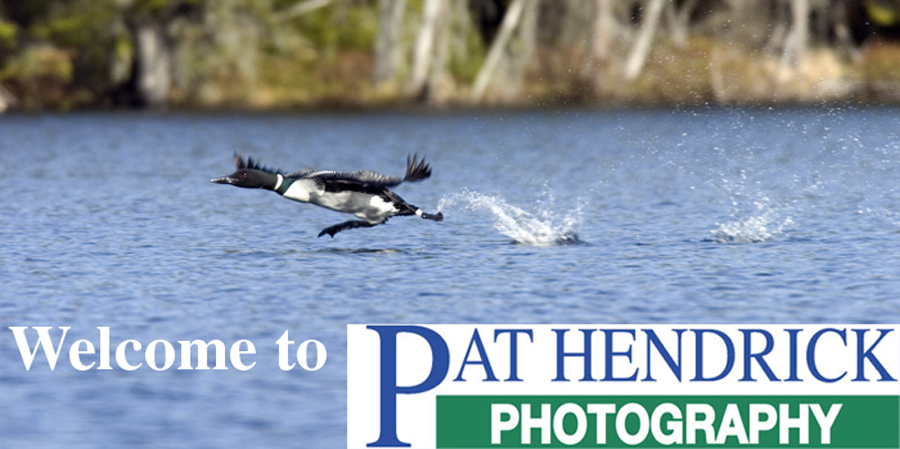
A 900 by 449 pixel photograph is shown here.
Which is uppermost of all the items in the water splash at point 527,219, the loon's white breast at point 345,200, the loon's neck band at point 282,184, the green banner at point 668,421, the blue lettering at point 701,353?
the loon's neck band at point 282,184

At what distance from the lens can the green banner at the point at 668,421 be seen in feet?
31.5

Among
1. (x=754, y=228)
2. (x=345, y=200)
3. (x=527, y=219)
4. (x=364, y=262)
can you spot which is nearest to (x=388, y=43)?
(x=527, y=219)

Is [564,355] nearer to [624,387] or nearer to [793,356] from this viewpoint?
[624,387]

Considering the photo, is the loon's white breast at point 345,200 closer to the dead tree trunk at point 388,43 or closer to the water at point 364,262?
the water at point 364,262

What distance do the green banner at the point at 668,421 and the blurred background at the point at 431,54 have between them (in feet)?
172

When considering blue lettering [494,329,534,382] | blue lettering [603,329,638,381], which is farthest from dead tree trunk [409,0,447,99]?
blue lettering [603,329,638,381]

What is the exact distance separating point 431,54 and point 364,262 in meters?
47.4

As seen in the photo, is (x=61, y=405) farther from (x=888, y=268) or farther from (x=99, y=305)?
(x=888, y=268)

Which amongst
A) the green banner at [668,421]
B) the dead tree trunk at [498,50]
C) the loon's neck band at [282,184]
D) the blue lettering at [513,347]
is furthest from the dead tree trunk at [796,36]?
A: the green banner at [668,421]

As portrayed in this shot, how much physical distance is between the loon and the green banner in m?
5.33

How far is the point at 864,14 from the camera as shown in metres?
74.9

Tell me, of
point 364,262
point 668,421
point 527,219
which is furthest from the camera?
point 527,219

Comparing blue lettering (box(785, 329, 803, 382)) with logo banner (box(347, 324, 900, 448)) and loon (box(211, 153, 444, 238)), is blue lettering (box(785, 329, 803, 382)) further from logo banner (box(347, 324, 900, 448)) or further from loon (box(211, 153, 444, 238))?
loon (box(211, 153, 444, 238))

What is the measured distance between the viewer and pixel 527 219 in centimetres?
2216
